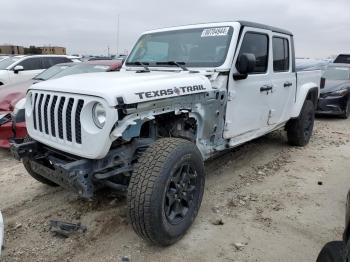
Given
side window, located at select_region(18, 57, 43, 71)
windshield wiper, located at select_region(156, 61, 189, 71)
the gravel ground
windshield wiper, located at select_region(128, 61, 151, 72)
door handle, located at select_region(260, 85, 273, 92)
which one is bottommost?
the gravel ground

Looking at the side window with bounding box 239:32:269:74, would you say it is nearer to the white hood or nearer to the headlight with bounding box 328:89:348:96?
the white hood

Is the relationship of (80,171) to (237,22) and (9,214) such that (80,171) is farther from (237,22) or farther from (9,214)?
(237,22)

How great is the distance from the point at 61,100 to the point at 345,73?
9946 mm

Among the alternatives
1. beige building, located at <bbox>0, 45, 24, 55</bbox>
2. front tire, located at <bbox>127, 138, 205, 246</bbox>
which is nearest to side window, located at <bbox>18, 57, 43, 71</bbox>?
front tire, located at <bbox>127, 138, 205, 246</bbox>

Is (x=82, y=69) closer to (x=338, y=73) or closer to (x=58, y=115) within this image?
(x=58, y=115)

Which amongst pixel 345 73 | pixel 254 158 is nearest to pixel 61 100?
pixel 254 158

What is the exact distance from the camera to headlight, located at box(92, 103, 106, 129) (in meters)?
2.99

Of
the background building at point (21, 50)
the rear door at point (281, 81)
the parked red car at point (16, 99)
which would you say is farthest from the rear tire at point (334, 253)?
the background building at point (21, 50)

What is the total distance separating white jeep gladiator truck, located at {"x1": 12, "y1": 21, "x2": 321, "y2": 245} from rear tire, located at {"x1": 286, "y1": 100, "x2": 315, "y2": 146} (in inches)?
57.5

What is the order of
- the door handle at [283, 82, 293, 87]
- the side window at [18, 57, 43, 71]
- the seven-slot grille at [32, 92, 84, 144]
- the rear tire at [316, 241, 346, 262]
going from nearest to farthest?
the rear tire at [316, 241, 346, 262], the seven-slot grille at [32, 92, 84, 144], the door handle at [283, 82, 293, 87], the side window at [18, 57, 43, 71]

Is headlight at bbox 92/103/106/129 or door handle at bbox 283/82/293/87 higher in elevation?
door handle at bbox 283/82/293/87

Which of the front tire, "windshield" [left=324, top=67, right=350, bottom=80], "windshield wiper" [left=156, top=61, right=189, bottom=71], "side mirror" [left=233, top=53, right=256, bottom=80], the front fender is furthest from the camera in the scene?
"windshield" [left=324, top=67, right=350, bottom=80]

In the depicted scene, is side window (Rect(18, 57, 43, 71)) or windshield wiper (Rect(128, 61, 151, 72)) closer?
windshield wiper (Rect(128, 61, 151, 72))

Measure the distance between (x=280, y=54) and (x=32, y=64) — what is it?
8832 mm
